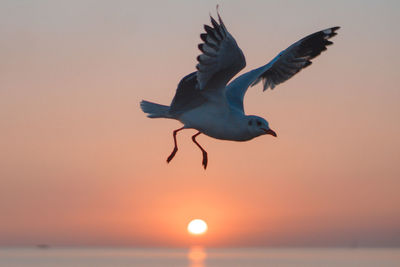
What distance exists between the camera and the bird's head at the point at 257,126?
51.4ft

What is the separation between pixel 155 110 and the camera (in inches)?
680

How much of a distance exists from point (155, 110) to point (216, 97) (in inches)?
75.7

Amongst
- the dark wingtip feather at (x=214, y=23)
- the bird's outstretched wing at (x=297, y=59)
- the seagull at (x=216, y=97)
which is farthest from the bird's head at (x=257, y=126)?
the bird's outstretched wing at (x=297, y=59)

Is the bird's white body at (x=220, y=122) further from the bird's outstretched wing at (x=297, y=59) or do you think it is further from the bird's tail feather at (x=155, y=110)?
the bird's outstretched wing at (x=297, y=59)

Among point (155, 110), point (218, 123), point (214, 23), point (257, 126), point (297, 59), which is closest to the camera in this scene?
point (214, 23)

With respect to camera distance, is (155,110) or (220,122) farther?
(155,110)

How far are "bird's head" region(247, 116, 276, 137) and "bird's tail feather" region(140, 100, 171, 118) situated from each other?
210 cm

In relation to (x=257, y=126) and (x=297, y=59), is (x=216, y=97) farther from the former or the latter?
(x=297, y=59)

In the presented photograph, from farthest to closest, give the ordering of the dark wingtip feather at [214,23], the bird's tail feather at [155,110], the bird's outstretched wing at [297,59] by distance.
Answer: the bird's outstretched wing at [297,59] < the bird's tail feather at [155,110] < the dark wingtip feather at [214,23]

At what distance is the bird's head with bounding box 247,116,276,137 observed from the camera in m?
15.7

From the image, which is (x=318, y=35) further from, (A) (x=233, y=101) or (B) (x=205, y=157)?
(B) (x=205, y=157)

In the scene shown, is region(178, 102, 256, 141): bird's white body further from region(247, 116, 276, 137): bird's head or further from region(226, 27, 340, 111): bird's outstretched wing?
region(226, 27, 340, 111): bird's outstretched wing

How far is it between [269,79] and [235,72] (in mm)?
4705

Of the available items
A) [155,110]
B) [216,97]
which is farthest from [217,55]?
[155,110]
